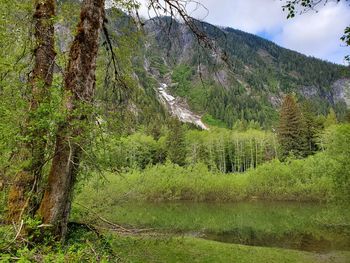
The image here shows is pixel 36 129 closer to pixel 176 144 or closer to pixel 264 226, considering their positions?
pixel 264 226

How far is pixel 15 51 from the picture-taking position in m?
9.76

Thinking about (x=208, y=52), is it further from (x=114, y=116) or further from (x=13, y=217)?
(x=13, y=217)

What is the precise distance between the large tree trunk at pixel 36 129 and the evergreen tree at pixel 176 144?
79496 mm

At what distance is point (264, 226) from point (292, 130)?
47.4m

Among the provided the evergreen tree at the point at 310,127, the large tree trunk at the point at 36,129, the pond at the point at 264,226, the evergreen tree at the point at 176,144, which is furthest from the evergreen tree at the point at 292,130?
the large tree trunk at the point at 36,129

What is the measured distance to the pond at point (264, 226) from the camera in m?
24.1

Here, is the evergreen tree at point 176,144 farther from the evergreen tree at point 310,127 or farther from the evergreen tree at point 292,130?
the evergreen tree at point 310,127

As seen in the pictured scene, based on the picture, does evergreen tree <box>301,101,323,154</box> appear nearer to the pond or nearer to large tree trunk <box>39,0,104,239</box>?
the pond

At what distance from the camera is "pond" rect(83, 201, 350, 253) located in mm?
24078

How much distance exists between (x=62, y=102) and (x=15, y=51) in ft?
16.1

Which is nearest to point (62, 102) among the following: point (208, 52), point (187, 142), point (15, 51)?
point (208, 52)

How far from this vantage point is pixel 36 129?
6.11 metres

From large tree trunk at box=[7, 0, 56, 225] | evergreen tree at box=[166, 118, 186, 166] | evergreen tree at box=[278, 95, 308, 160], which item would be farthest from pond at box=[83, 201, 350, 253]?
evergreen tree at box=[166, 118, 186, 166]

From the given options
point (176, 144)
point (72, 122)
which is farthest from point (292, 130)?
point (72, 122)
